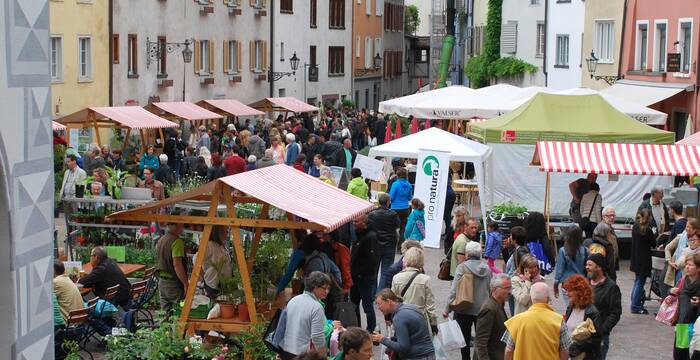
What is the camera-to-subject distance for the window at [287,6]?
57.4 meters

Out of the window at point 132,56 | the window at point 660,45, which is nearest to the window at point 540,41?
the window at point 660,45

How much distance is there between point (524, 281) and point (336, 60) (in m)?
54.0

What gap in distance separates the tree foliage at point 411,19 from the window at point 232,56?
132 feet

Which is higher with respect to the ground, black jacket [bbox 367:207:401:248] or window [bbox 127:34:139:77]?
window [bbox 127:34:139:77]

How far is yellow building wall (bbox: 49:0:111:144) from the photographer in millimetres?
36125

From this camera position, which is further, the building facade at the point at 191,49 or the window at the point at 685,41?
the building facade at the point at 191,49

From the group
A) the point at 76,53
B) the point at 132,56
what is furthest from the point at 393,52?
the point at 76,53

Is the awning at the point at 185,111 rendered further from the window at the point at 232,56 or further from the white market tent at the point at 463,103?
the window at the point at 232,56

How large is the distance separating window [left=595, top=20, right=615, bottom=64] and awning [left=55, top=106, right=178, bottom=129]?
16225 mm

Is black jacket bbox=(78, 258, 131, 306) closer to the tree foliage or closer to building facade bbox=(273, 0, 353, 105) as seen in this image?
building facade bbox=(273, 0, 353, 105)

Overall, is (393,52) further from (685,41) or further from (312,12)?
(685,41)

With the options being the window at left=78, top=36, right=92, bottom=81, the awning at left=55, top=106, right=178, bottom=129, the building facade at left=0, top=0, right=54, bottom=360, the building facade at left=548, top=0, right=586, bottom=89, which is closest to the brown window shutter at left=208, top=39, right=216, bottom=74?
the window at left=78, top=36, right=92, bottom=81

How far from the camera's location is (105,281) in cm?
1602

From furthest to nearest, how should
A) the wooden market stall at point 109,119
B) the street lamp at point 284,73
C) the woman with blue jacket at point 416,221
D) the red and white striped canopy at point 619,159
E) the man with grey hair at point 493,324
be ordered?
1. the street lamp at point 284,73
2. the wooden market stall at point 109,119
3. the red and white striped canopy at point 619,159
4. the woman with blue jacket at point 416,221
5. the man with grey hair at point 493,324
